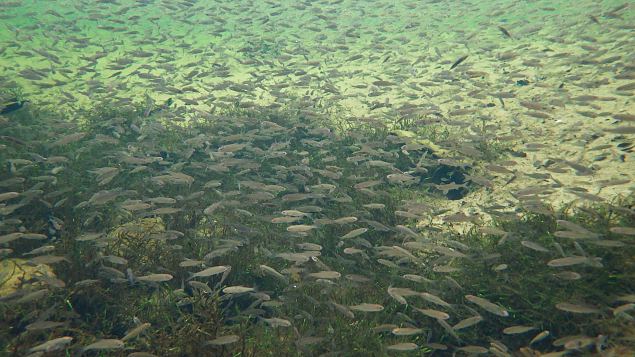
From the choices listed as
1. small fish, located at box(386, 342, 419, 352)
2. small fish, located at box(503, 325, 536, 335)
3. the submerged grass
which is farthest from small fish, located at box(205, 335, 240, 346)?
small fish, located at box(503, 325, 536, 335)

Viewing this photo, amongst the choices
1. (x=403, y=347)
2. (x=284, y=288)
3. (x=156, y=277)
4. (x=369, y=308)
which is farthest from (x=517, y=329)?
(x=156, y=277)

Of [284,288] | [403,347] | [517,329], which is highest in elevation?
[517,329]

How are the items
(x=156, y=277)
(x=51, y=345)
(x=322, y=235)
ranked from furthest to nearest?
(x=322, y=235) → (x=156, y=277) → (x=51, y=345)

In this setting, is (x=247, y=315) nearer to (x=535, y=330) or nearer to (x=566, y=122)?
(x=535, y=330)

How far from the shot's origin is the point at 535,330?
4.85 metres

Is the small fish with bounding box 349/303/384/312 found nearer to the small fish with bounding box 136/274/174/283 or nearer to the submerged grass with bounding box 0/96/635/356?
the submerged grass with bounding box 0/96/635/356

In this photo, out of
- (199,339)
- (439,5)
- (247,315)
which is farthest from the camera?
(439,5)

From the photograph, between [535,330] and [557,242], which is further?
[557,242]

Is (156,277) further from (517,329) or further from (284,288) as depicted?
(517,329)

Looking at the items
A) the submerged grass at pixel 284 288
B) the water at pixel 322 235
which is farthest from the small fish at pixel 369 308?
A: the submerged grass at pixel 284 288

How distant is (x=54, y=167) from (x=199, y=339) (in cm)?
609

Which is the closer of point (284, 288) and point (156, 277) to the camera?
point (156, 277)

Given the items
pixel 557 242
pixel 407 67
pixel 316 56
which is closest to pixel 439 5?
pixel 316 56

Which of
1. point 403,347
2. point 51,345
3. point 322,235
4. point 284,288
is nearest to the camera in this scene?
point 51,345
